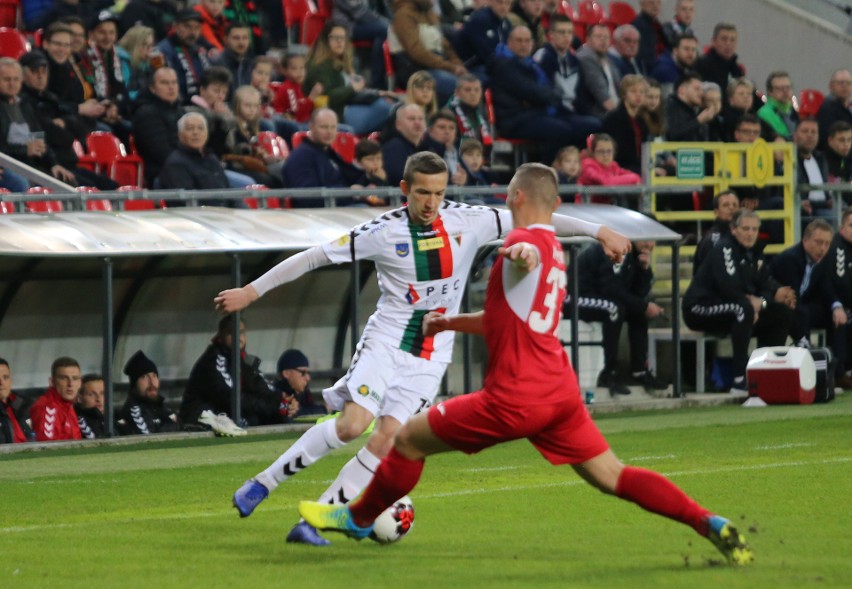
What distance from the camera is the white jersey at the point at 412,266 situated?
28.8ft

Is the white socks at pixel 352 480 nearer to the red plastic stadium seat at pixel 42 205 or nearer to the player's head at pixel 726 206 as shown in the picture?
the red plastic stadium seat at pixel 42 205

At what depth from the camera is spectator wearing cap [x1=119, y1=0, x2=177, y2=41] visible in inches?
738

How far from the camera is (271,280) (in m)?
8.56

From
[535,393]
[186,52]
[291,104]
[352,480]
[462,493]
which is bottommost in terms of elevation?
[462,493]

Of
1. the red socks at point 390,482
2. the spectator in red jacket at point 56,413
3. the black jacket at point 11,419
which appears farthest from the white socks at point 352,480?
the black jacket at point 11,419

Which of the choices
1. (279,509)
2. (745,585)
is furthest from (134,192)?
(745,585)

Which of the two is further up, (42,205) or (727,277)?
(42,205)

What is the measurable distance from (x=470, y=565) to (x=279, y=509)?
2549 mm

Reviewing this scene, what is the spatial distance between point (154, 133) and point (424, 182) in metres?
8.18

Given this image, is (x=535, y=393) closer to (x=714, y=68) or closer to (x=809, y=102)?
(x=714, y=68)

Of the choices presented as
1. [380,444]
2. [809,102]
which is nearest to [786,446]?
[380,444]

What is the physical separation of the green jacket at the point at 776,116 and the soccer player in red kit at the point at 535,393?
1489cm

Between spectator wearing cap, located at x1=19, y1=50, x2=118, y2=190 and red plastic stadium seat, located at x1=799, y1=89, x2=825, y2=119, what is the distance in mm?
12338

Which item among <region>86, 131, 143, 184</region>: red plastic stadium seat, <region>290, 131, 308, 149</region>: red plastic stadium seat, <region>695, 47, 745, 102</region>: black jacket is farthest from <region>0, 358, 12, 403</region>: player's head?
<region>695, 47, 745, 102</region>: black jacket
